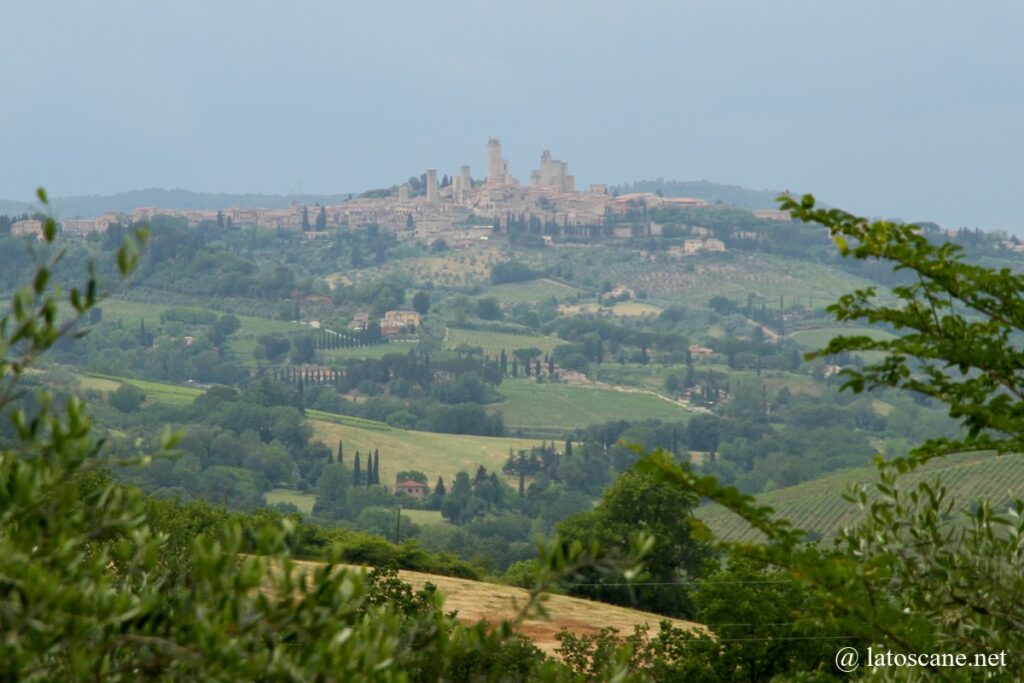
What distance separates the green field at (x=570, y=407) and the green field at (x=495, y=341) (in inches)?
601

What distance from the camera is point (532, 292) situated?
632 feet

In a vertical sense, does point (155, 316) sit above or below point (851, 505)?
below

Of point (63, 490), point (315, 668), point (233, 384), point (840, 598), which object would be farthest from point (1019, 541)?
point (233, 384)

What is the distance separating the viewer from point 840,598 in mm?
5805

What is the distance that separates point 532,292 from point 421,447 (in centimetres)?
8497

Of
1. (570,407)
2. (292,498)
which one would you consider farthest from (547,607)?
(570,407)

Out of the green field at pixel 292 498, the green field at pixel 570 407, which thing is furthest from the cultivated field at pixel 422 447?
the green field at pixel 570 407

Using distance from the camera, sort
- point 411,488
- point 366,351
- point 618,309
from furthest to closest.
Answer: point 618,309, point 366,351, point 411,488

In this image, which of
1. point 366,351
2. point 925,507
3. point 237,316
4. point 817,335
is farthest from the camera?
point 237,316

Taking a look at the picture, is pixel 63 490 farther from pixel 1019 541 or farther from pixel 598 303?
pixel 598 303

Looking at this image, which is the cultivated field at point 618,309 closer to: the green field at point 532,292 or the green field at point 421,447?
the green field at point 532,292

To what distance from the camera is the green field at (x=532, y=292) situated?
18812cm

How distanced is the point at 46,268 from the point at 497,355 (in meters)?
144

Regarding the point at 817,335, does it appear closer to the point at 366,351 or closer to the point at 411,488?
the point at 366,351
